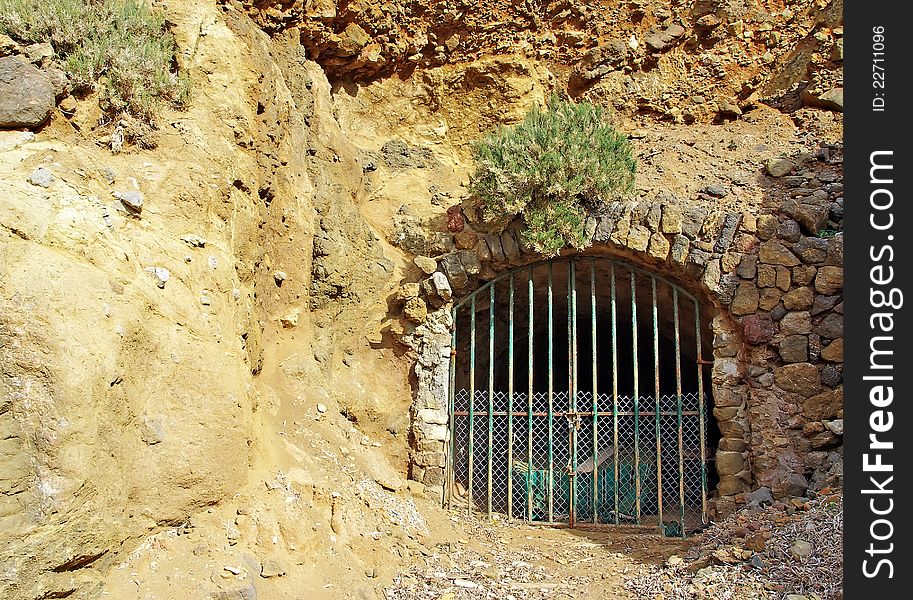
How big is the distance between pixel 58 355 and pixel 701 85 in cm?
816

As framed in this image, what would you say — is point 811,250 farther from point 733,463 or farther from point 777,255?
point 733,463

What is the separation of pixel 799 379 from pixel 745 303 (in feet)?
2.72

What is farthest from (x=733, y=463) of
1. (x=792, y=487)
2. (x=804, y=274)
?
(x=804, y=274)

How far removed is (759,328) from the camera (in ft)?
22.7

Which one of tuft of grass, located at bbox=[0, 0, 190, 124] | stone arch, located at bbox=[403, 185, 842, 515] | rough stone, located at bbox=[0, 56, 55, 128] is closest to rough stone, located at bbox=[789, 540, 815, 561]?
stone arch, located at bbox=[403, 185, 842, 515]

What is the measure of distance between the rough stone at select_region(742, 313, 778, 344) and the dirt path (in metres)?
1.96

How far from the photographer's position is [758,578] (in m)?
5.14

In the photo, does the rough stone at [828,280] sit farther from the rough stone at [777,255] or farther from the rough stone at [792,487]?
the rough stone at [792,487]

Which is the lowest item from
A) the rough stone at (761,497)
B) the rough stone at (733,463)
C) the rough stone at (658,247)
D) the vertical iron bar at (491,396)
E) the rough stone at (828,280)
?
the rough stone at (761,497)

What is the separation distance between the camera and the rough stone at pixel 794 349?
680 cm

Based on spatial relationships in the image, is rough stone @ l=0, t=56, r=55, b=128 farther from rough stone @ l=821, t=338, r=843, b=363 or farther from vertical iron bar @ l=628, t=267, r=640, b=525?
rough stone @ l=821, t=338, r=843, b=363

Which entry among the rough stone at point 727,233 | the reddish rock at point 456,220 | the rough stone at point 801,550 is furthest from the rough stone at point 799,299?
the reddish rock at point 456,220

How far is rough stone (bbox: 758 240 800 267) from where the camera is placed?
695 centimetres

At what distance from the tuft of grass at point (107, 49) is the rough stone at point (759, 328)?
5.39 meters
